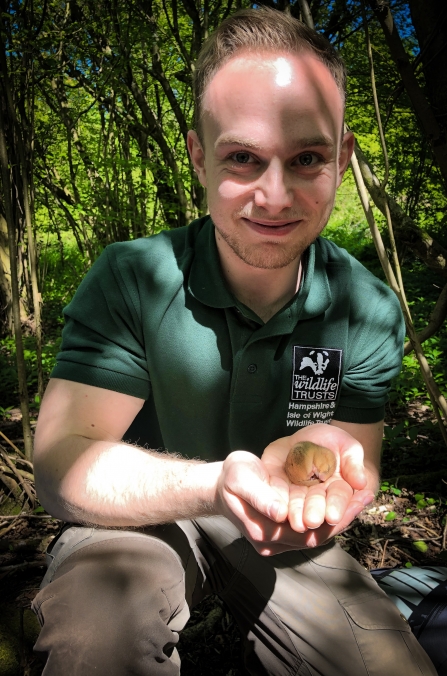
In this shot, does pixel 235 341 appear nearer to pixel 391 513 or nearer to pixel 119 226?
pixel 391 513

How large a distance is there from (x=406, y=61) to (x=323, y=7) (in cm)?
126

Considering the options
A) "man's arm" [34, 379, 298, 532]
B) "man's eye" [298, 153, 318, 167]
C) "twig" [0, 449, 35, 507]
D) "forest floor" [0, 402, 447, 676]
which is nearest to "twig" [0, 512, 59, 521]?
"forest floor" [0, 402, 447, 676]

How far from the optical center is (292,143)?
160 cm

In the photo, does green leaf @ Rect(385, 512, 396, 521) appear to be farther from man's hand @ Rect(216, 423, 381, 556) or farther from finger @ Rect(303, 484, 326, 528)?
finger @ Rect(303, 484, 326, 528)

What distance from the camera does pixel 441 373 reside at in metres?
4.21

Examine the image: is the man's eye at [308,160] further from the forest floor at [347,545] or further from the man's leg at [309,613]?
the forest floor at [347,545]

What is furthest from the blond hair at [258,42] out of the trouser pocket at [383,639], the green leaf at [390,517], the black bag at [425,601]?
the green leaf at [390,517]

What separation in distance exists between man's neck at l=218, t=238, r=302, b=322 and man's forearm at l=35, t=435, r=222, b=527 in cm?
64

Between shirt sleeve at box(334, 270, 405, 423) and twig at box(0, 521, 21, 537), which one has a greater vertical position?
shirt sleeve at box(334, 270, 405, 423)

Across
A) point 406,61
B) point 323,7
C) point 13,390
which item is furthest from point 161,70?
point 406,61

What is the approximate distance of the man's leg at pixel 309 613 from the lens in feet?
5.12

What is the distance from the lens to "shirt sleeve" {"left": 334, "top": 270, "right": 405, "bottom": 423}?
1.92 m

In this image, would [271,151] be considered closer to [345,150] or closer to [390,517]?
[345,150]

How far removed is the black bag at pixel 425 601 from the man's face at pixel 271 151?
A: 1.29 m
